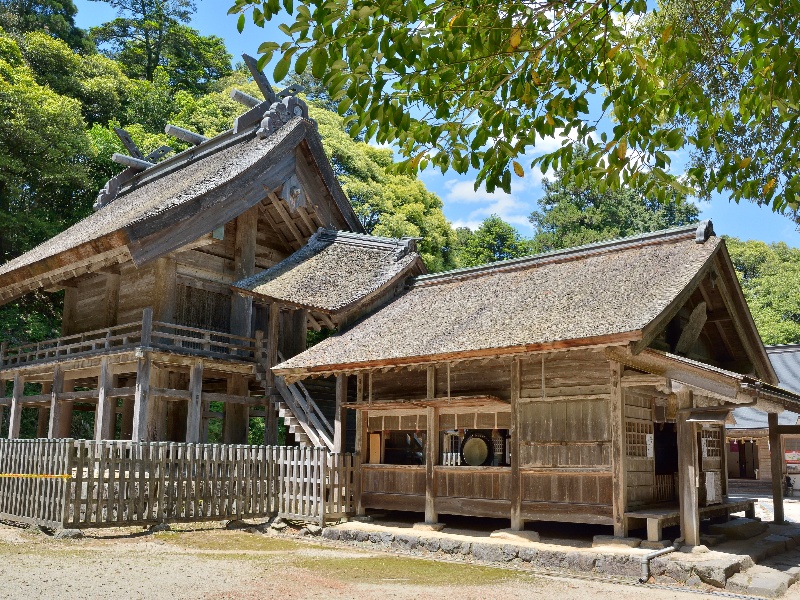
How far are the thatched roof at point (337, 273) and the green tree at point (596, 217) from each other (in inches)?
1042

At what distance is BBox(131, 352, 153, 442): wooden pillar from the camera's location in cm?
1616

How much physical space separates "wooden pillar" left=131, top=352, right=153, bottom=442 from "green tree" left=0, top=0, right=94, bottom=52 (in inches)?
994

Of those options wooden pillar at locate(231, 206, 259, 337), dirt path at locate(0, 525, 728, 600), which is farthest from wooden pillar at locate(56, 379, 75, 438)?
dirt path at locate(0, 525, 728, 600)

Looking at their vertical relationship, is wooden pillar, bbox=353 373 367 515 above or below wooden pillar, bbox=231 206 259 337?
below

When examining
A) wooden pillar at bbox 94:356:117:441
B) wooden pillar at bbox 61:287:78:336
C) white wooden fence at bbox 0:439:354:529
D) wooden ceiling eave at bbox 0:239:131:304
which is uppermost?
wooden ceiling eave at bbox 0:239:131:304

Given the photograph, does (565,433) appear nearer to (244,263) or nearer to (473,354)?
(473,354)

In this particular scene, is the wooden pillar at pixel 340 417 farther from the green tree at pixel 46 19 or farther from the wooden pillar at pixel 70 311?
the green tree at pixel 46 19

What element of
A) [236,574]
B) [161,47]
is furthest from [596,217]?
[236,574]

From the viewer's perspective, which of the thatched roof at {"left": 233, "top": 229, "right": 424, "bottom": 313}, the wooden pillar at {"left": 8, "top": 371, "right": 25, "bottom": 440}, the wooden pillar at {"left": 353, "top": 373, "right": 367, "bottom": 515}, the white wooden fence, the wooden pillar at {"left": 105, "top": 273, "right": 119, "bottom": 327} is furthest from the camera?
the wooden pillar at {"left": 8, "top": 371, "right": 25, "bottom": 440}

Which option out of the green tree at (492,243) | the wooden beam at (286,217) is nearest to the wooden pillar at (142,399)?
the wooden beam at (286,217)

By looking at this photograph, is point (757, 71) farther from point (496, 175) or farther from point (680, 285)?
point (680, 285)

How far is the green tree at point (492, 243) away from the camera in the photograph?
39.3m

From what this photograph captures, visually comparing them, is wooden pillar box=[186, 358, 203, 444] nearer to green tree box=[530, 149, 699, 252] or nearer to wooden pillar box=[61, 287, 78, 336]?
wooden pillar box=[61, 287, 78, 336]

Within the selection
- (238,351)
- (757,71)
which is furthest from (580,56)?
(238,351)
